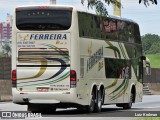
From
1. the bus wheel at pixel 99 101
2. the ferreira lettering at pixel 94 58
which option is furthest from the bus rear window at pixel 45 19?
the bus wheel at pixel 99 101

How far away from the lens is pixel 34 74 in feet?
80.6

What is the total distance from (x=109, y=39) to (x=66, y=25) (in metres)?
4.03

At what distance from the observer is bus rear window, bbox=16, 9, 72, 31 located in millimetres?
24453

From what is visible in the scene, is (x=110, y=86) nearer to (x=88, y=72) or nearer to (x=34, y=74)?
(x=88, y=72)

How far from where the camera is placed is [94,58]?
26438mm

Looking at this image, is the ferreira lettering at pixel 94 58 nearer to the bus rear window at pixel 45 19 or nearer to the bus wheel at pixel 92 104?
the bus wheel at pixel 92 104

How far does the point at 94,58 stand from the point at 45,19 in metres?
2.93

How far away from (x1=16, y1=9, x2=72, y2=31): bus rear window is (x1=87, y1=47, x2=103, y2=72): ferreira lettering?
207 centimetres

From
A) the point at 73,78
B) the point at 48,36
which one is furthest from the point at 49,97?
the point at 48,36

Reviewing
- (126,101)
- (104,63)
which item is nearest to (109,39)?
(104,63)

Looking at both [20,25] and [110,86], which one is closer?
[20,25]

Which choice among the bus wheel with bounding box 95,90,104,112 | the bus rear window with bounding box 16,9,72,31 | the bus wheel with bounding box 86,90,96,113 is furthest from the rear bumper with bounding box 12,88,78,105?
the bus rear window with bounding box 16,9,72,31

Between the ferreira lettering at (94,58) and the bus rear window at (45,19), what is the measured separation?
2.07 m

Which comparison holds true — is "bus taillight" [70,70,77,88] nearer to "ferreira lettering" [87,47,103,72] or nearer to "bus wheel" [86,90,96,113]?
"ferreira lettering" [87,47,103,72]
